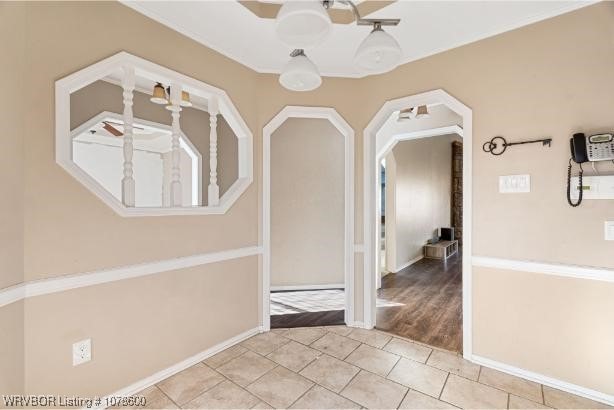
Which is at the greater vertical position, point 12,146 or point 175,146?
point 175,146

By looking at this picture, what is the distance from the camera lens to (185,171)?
489 centimetres

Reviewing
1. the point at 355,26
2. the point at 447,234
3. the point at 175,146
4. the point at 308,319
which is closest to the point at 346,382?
the point at 308,319

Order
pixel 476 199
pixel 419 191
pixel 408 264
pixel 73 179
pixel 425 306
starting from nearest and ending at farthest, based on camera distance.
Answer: pixel 73 179 → pixel 476 199 → pixel 425 306 → pixel 408 264 → pixel 419 191

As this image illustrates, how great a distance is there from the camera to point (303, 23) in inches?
48.6

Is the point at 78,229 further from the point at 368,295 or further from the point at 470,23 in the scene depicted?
the point at 470,23

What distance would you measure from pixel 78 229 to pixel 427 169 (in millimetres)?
6156

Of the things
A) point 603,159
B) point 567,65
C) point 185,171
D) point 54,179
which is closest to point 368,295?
point 603,159

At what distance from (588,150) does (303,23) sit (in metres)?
1.88

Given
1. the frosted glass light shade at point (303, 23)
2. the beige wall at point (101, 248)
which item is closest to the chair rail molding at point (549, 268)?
the frosted glass light shade at point (303, 23)

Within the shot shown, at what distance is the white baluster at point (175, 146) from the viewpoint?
86.1 inches

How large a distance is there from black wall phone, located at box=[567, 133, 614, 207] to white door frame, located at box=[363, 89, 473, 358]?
0.60m

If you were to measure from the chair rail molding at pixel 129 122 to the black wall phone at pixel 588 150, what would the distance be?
93.9 inches

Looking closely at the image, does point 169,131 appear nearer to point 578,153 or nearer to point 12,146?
point 12,146

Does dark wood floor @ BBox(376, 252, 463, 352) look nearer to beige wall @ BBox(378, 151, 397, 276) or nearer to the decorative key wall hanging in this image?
beige wall @ BBox(378, 151, 397, 276)
